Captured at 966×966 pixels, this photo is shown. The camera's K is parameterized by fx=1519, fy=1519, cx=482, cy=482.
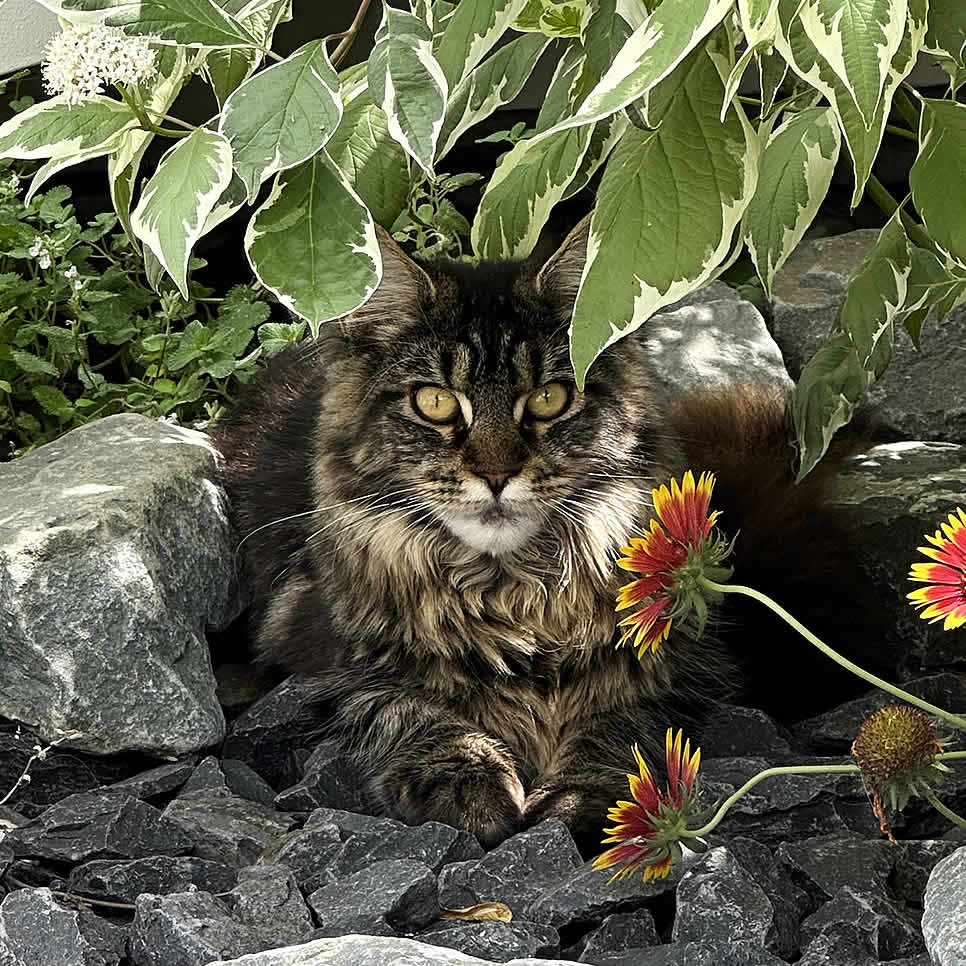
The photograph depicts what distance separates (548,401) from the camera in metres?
2.09

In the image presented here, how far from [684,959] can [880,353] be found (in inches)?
36.1

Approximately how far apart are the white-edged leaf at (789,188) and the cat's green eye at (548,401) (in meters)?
0.38

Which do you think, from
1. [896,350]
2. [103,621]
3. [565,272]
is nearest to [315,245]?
[565,272]

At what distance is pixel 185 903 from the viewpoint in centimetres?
165

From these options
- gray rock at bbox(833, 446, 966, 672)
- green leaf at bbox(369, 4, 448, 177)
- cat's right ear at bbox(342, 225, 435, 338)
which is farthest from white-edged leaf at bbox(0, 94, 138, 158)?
gray rock at bbox(833, 446, 966, 672)

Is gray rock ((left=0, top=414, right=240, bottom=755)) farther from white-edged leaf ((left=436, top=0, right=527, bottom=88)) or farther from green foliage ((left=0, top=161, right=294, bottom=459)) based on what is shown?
white-edged leaf ((left=436, top=0, right=527, bottom=88))

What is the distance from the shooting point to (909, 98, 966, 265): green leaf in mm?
1522

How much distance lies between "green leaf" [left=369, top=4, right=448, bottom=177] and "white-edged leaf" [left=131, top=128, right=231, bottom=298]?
0.16 meters

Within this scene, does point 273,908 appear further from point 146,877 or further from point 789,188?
point 789,188

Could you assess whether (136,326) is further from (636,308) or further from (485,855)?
(636,308)

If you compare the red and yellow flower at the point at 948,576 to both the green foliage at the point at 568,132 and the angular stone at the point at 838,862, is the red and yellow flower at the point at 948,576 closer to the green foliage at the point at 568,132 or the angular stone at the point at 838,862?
the green foliage at the point at 568,132

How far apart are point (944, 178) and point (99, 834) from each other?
1277mm

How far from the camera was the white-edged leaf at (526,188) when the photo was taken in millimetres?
1786

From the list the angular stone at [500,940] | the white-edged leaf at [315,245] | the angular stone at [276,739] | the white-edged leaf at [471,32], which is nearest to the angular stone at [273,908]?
the angular stone at [500,940]
